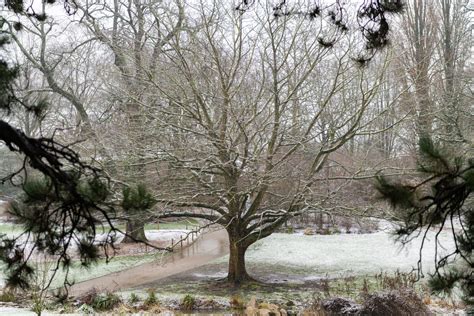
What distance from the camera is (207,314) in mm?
9602

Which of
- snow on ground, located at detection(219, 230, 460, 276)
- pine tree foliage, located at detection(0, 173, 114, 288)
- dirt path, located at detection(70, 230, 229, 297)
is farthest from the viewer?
snow on ground, located at detection(219, 230, 460, 276)

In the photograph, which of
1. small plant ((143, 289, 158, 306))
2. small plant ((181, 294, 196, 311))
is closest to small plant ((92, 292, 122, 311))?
small plant ((143, 289, 158, 306))

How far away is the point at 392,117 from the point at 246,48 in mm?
3898

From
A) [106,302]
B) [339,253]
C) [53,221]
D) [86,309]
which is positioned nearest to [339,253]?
[339,253]

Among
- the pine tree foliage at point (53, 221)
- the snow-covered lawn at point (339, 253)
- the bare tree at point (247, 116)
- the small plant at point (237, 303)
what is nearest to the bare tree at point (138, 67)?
the bare tree at point (247, 116)

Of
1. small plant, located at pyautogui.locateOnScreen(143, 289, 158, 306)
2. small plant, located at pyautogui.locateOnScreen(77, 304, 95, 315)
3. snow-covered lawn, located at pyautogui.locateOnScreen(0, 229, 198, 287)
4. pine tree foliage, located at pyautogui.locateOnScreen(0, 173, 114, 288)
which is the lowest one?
small plant, located at pyautogui.locateOnScreen(77, 304, 95, 315)

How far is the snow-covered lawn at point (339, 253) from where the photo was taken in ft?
47.4

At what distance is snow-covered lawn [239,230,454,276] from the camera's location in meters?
14.5

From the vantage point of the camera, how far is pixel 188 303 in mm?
10180

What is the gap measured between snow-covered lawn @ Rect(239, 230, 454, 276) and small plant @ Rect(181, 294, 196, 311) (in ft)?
15.0

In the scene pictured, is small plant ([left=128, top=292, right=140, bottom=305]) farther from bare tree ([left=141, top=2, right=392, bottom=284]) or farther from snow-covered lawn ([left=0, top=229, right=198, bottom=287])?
bare tree ([left=141, top=2, right=392, bottom=284])

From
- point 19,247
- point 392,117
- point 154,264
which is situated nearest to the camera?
point 19,247

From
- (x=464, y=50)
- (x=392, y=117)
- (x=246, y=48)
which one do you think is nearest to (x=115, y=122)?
(x=246, y=48)

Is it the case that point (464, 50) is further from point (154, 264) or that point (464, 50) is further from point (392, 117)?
point (154, 264)
